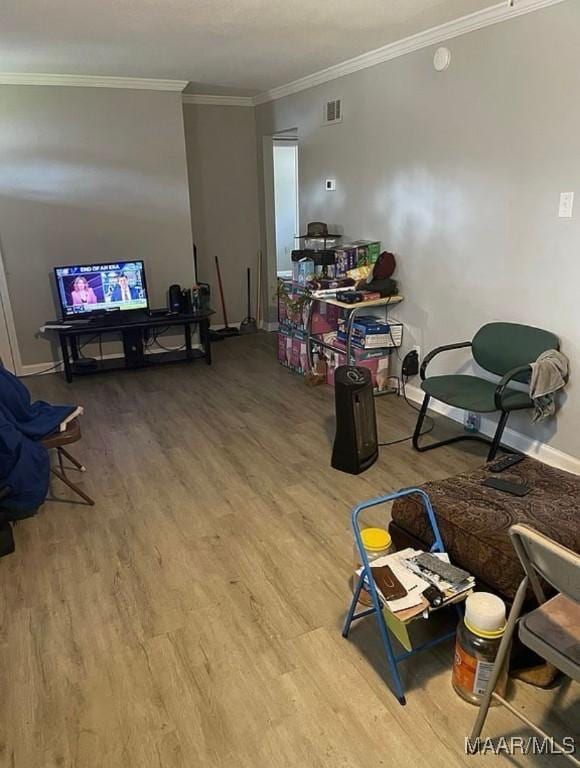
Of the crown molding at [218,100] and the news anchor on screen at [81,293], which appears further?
the crown molding at [218,100]

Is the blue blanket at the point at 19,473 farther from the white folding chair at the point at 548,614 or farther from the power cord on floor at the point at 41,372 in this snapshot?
the power cord on floor at the point at 41,372

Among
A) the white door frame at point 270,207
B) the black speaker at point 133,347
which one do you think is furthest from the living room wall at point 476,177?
the black speaker at point 133,347

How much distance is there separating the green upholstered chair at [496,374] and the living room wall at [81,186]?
126 inches

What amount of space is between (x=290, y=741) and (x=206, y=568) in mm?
914

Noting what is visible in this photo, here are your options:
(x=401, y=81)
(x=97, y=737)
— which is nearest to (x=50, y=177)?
(x=401, y=81)

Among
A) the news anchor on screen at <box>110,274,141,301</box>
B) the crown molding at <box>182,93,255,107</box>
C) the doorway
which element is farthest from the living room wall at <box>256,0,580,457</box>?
the doorway

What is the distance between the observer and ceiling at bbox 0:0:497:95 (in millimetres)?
3031

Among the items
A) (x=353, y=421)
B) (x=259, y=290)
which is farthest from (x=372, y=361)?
(x=259, y=290)

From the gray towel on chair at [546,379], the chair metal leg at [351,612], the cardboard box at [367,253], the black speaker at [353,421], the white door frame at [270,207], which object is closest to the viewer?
the chair metal leg at [351,612]

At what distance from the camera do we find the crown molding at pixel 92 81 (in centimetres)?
456

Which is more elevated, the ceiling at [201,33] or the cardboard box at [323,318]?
the ceiling at [201,33]

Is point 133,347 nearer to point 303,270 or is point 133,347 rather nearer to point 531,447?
point 303,270

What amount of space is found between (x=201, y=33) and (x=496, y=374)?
276 centimetres

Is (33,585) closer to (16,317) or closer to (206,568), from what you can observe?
(206,568)
